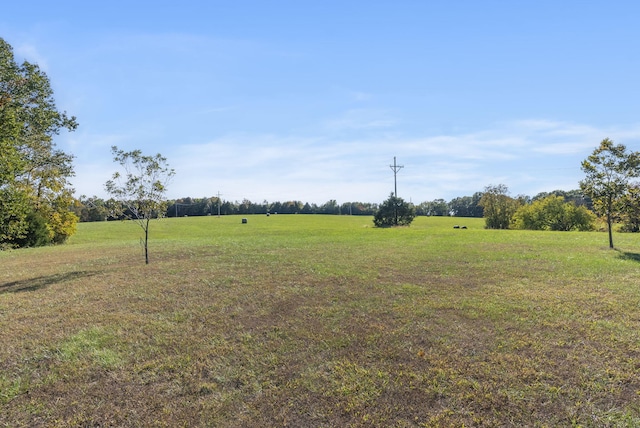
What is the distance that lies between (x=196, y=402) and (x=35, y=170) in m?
33.3

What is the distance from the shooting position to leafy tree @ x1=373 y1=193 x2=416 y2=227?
54.5 metres

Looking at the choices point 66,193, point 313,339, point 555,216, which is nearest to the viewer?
point 313,339

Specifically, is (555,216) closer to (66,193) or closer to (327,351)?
(327,351)

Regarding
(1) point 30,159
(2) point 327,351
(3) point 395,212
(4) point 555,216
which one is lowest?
(2) point 327,351

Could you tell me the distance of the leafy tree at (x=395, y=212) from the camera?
2146 inches

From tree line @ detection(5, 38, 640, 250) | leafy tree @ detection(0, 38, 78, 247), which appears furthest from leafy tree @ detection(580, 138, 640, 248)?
leafy tree @ detection(0, 38, 78, 247)

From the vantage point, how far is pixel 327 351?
5969mm

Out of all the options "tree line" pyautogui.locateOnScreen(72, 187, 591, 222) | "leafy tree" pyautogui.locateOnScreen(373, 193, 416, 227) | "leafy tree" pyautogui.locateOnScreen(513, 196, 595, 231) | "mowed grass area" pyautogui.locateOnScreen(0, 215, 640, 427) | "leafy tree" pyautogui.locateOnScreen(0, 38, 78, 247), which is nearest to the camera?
"mowed grass area" pyautogui.locateOnScreen(0, 215, 640, 427)

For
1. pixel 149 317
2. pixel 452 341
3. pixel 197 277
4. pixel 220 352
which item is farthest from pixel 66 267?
pixel 452 341

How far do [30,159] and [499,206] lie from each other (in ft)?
218

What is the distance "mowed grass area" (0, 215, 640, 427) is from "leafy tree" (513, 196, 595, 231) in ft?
156

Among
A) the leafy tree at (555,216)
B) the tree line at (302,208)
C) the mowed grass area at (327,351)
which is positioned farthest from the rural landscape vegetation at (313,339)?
the tree line at (302,208)

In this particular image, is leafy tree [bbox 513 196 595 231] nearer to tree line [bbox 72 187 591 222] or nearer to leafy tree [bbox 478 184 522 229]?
leafy tree [bbox 478 184 522 229]

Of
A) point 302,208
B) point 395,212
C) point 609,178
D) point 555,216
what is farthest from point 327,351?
point 302,208
